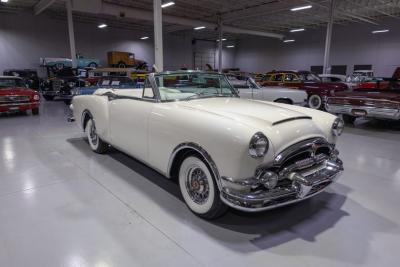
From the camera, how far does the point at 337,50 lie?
75.9 feet

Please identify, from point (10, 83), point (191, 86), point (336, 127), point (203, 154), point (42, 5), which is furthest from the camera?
point (42, 5)

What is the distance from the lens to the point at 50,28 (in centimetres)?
1970

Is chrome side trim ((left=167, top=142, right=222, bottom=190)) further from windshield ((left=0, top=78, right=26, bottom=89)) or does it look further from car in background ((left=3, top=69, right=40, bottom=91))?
car in background ((left=3, top=69, right=40, bottom=91))

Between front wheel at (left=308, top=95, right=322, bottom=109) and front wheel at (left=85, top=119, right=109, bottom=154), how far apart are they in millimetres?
8235

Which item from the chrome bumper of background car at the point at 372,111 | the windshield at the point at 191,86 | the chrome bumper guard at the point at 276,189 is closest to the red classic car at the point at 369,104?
the chrome bumper of background car at the point at 372,111

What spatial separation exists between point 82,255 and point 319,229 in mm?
2059

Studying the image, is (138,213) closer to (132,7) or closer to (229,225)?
(229,225)

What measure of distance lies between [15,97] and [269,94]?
7.59 m

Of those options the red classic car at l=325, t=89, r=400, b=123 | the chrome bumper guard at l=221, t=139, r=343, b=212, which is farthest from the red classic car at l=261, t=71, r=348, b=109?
the chrome bumper guard at l=221, t=139, r=343, b=212

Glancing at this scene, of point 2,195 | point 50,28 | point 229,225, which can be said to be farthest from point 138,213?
point 50,28

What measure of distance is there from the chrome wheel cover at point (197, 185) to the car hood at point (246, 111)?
60cm

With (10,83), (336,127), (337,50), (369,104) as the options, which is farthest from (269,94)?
(337,50)

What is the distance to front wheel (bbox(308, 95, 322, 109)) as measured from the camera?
10328 millimetres

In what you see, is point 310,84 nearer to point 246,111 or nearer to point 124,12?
point 246,111
